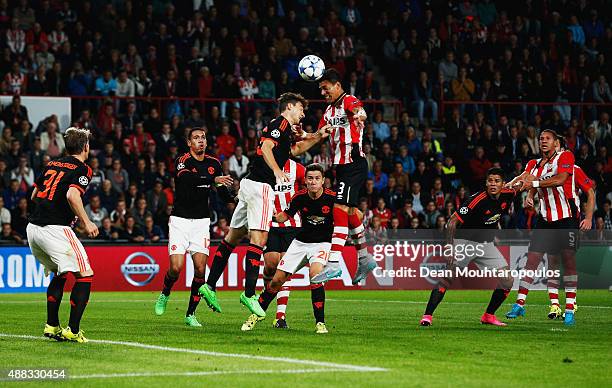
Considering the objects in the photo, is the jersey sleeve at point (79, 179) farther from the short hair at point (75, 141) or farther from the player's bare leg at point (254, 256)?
the player's bare leg at point (254, 256)

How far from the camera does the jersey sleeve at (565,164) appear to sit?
15.6 m

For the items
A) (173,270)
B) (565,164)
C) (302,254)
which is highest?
(565,164)

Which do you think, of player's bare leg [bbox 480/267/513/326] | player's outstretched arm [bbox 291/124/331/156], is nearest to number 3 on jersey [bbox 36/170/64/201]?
player's outstretched arm [bbox 291/124/331/156]

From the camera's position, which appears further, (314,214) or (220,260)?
(220,260)

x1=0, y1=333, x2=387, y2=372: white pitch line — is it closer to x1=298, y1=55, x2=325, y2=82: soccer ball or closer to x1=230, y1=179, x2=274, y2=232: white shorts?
x1=230, y1=179, x2=274, y2=232: white shorts

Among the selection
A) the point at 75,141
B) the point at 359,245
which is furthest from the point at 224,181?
the point at 75,141

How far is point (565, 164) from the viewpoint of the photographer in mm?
15641

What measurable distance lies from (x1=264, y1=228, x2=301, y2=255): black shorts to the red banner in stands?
8.37m

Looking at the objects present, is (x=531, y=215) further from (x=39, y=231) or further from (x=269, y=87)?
(x=39, y=231)

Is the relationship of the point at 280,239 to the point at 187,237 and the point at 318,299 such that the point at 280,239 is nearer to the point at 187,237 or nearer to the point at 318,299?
the point at 187,237

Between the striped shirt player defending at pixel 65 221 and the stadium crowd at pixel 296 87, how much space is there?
478 inches

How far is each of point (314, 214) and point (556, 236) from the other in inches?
171

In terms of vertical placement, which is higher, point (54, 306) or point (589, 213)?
point (589, 213)

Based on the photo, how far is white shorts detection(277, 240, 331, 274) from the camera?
13.2 meters
